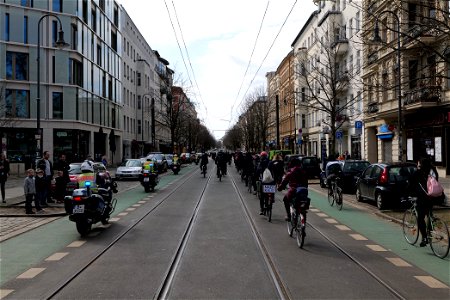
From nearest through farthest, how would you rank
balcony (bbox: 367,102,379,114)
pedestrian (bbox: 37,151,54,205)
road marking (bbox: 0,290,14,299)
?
road marking (bbox: 0,290,14,299)
pedestrian (bbox: 37,151,54,205)
balcony (bbox: 367,102,379,114)

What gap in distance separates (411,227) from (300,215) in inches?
85.9

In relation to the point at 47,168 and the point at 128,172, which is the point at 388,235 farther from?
the point at 128,172

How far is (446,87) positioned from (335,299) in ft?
79.9

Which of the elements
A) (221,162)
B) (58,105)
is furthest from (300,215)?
(58,105)

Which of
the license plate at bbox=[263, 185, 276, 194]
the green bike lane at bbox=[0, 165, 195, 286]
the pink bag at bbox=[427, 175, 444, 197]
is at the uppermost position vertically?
the pink bag at bbox=[427, 175, 444, 197]

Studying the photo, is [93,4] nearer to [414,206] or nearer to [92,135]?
[92,135]

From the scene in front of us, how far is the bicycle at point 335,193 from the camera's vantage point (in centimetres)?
1522

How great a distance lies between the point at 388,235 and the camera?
10188 mm

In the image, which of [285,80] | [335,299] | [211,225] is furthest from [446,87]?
[285,80]

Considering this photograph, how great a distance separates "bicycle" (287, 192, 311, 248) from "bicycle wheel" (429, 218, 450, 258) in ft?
7.18

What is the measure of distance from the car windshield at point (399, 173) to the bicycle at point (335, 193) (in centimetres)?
168

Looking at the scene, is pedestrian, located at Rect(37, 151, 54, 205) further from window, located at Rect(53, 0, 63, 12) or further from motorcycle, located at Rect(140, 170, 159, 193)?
window, located at Rect(53, 0, 63, 12)

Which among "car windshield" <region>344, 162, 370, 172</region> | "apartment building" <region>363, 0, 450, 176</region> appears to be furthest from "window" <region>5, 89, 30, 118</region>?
"car windshield" <region>344, 162, 370, 172</region>

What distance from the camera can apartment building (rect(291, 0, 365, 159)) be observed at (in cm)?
3078
